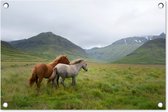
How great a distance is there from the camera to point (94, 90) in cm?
300

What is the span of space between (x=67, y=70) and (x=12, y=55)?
1.67 ft

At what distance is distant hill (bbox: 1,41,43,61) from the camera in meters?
3.00

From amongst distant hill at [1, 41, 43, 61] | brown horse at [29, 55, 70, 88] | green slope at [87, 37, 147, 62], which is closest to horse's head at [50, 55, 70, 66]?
brown horse at [29, 55, 70, 88]

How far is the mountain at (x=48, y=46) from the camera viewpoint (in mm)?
3029

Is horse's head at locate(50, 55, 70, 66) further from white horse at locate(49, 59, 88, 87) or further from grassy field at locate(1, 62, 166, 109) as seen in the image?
grassy field at locate(1, 62, 166, 109)

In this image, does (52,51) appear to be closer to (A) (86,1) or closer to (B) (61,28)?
(B) (61,28)

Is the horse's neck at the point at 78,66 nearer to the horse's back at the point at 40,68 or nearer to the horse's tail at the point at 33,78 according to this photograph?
the horse's back at the point at 40,68

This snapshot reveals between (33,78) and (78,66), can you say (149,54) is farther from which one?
(33,78)

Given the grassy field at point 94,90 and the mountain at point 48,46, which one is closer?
the grassy field at point 94,90

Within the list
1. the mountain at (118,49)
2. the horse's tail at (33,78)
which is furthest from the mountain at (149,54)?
the horse's tail at (33,78)

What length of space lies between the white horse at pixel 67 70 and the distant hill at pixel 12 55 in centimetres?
19

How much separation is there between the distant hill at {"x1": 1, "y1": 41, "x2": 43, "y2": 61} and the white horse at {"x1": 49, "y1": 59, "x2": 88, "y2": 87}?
0.61 ft

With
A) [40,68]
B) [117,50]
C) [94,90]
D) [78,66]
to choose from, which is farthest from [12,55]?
[117,50]

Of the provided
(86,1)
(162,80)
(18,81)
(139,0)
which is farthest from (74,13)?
(162,80)
